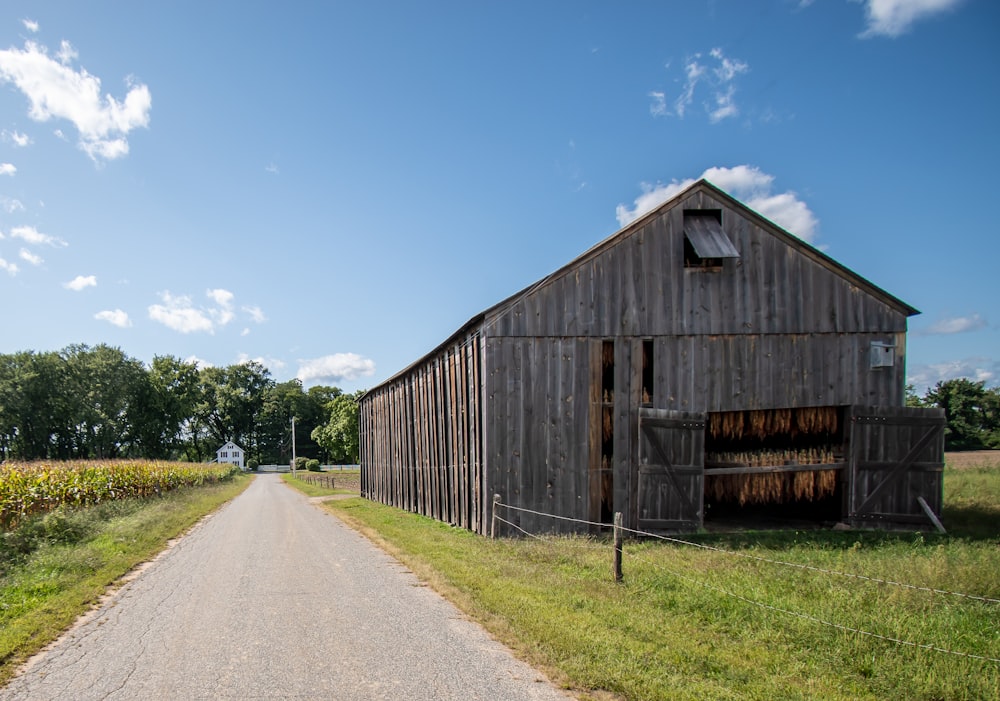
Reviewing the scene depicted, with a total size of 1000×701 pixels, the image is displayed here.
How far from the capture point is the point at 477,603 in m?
7.67

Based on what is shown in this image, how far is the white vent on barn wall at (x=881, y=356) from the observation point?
14977 mm

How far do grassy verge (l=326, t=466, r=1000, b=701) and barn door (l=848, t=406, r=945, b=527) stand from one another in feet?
9.45

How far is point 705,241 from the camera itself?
14.4 m

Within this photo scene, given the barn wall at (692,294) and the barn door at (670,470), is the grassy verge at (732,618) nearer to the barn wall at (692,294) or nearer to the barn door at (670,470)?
the barn door at (670,470)

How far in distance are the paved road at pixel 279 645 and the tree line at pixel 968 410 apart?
60.5 meters

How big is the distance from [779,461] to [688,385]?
2996 mm

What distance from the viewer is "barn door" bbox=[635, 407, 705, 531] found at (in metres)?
13.9

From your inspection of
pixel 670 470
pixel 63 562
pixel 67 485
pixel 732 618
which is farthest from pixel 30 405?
pixel 732 618

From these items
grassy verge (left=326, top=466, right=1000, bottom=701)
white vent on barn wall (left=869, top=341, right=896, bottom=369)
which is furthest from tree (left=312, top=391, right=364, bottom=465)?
grassy verge (left=326, top=466, right=1000, bottom=701)

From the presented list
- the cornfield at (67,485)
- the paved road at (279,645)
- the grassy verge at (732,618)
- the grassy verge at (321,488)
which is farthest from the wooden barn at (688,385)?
the grassy verge at (321,488)

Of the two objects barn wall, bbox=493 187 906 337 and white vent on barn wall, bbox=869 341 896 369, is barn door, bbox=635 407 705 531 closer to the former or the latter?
barn wall, bbox=493 187 906 337

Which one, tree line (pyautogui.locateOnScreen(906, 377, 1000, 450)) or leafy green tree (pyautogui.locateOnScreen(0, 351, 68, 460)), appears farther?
leafy green tree (pyautogui.locateOnScreen(0, 351, 68, 460))

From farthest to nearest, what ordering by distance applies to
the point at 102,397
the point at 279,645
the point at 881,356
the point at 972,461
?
the point at 102,397 < the point at 972,461 < the point at 881,356 < the point at 279,645

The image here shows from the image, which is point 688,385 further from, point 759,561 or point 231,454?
point 231,454
